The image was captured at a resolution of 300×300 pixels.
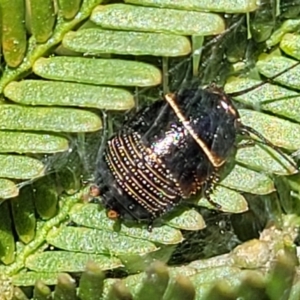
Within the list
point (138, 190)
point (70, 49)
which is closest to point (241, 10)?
point (70, 49)

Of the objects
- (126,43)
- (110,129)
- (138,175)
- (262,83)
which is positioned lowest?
(138,175)

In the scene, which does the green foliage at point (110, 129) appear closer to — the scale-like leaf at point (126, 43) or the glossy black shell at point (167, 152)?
the scale-like leaf at point (126, 43)

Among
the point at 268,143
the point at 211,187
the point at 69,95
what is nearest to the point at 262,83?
the point at 268,143

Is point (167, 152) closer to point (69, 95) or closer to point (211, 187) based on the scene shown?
point (211, 187)

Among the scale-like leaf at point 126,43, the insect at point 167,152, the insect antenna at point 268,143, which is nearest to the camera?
the scale-like leaf at point 126,43

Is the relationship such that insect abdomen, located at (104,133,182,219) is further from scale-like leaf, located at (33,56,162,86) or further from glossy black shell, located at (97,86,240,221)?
scale-like leaf, located at (33,56,162,86)

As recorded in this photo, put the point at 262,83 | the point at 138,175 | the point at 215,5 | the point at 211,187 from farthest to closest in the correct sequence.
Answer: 1. the point at 138,175
2. the point at 211,187
3. the point at 262,83
4. the point at 215,5

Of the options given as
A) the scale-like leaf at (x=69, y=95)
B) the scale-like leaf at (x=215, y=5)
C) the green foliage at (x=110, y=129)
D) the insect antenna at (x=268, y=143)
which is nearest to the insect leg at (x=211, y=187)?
the green foliage at (x=110, y=129)

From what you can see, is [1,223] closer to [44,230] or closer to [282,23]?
[44,230]
